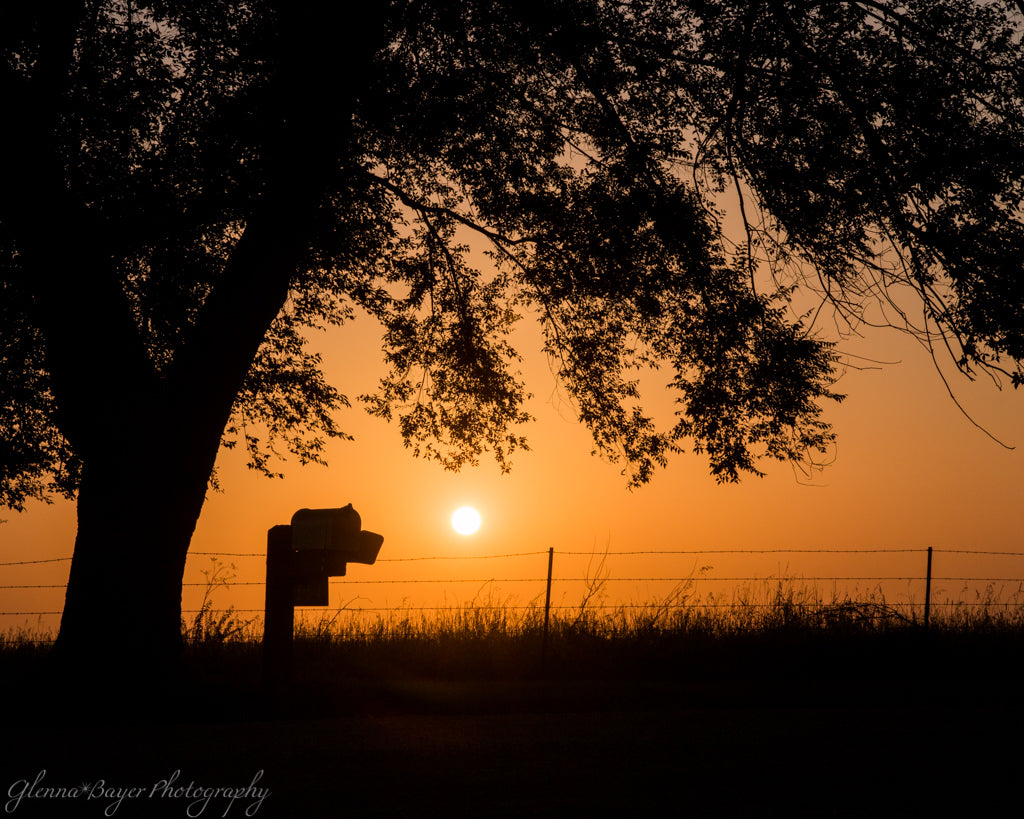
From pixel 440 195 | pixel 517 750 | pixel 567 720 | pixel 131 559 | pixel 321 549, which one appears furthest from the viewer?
pixel 440 195

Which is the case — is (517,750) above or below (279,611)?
below

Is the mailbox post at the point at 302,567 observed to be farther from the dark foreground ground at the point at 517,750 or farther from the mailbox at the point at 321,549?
the dark foreground ground at the point at 517,750

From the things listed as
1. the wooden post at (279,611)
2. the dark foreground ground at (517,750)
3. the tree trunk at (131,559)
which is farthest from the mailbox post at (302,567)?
the tree trunk at (131,559)

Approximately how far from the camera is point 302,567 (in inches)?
349

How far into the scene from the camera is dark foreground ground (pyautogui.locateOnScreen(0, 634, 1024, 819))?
4.99 m

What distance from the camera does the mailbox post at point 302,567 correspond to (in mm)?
8773

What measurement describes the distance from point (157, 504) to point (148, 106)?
4.87m

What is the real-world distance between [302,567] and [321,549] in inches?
10.0

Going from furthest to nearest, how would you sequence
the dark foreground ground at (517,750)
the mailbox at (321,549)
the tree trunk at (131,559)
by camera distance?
the tree trunk at (131,559)
the mailbox at (321,549)
the dark foreground ground at (517,750)

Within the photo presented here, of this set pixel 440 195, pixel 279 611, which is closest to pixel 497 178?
pixel 440 195

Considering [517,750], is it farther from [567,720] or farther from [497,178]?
[497,178]

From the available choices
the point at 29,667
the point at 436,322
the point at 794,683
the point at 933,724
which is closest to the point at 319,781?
the point at 933,724

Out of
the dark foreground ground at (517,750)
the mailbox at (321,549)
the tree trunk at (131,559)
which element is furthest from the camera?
the tree trunk at (131,559)

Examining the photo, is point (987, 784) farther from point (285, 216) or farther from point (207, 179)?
point (207, 179)
